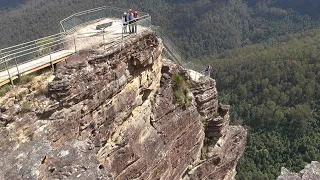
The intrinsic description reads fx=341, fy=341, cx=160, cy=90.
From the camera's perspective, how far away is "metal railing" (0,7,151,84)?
17.8 m

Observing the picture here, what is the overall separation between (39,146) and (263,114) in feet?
270

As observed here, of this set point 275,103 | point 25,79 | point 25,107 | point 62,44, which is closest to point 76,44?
point 62,44

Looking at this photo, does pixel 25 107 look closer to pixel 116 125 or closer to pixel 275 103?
pixel 116 125

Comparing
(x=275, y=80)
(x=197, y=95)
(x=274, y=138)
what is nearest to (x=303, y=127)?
(x=274, y=138)

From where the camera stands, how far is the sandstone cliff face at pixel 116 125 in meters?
13.9

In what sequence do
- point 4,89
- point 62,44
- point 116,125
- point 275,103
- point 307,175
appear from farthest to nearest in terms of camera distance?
1. point 275,103
2. point 62,44
3. point 116,125
4. point 307,175
5. point 4,89

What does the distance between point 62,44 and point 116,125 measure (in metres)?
6.01

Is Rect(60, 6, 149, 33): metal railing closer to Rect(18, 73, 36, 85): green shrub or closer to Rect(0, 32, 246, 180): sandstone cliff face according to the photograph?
Rect(0, 32, 246, 180): sandstone cliff face

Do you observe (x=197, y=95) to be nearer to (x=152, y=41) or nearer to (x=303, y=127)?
(x=152, y=41)

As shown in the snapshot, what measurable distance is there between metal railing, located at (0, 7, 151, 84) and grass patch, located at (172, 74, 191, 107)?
4.84 metres

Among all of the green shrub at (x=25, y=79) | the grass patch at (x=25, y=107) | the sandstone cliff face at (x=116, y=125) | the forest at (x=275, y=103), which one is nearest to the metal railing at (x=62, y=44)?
the green shrub at (x=25, y=79)

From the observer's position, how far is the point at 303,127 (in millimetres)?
78875

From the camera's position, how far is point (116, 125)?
65.9 ft

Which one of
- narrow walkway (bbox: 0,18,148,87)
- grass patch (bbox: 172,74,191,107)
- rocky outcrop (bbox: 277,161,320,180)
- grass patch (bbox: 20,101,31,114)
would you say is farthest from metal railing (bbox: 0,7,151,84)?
rocky outcrop (bbox: 277,161,320,180)
